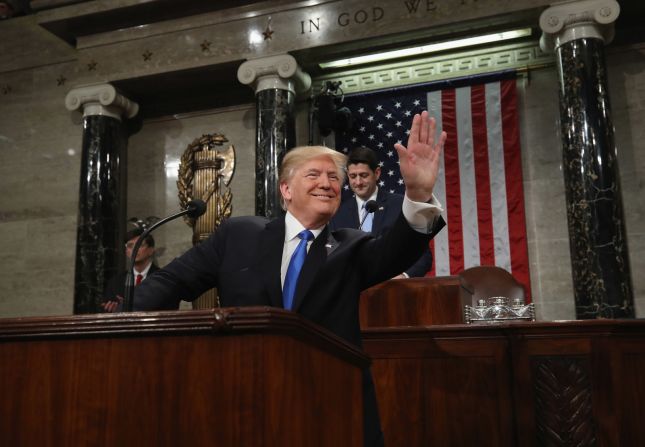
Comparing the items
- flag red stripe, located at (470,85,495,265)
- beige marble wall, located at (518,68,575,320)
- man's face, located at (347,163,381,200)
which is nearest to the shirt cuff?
man's face, located at (347,163,381,200)

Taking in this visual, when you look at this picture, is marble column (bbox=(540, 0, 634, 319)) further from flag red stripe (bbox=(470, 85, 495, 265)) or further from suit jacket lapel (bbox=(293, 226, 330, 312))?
suit jacket lapel (bbox=(293, 226, 330, 312))

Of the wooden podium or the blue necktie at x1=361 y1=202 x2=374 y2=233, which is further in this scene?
the blue necktie at x1=361 y1=202 x2=374 y2=233

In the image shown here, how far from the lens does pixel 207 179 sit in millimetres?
8539

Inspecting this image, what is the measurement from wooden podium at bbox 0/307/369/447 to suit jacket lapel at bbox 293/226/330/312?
650mm

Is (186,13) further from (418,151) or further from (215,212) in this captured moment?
(418,151)

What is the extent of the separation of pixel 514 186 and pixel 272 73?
114 inches

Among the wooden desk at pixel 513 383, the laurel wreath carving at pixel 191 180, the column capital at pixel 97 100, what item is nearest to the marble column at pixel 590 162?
the wooden desk at pixel 513 383

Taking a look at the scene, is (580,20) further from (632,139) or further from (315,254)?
(315,254)

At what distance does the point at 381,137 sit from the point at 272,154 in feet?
4.36

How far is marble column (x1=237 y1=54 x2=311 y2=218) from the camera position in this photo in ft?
24.7

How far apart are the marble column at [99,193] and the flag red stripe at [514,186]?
174 inches

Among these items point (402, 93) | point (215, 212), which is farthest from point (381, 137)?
point (215, 212)

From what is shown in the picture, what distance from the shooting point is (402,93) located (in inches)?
319

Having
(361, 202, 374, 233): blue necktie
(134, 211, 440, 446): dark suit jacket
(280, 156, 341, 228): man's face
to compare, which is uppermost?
(361, 202, 374, 233): blue necktie
